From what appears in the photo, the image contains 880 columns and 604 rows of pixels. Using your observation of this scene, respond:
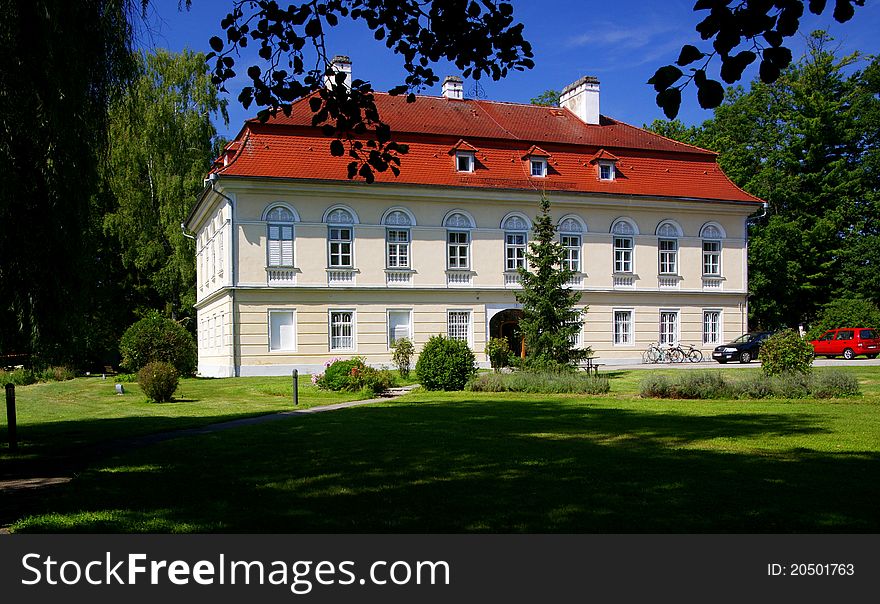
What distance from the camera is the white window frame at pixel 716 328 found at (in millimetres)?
39781

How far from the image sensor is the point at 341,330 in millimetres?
34438

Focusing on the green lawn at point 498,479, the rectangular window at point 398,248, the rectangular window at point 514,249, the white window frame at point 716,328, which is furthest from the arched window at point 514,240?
the green lawn at point 498,479

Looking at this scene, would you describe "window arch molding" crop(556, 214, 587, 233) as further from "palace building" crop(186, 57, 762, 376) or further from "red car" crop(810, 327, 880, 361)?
"red car" crop(810, 327, 880, 361)

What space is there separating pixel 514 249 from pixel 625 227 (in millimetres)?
5799

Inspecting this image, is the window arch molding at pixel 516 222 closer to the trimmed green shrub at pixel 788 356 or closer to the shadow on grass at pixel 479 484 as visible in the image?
the trimmed green shrub at pixel 788 356

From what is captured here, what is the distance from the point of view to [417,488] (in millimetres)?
8094

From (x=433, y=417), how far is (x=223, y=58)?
9162 mm

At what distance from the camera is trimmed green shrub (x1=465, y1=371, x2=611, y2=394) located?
71.9 feet

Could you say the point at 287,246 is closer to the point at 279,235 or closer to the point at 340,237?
the point at 279,235

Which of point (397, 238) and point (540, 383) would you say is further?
point (397, 238)

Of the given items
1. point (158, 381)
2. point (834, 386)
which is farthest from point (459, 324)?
point (834, 386)

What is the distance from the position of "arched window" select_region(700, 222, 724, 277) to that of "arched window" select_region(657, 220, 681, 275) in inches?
63.2
